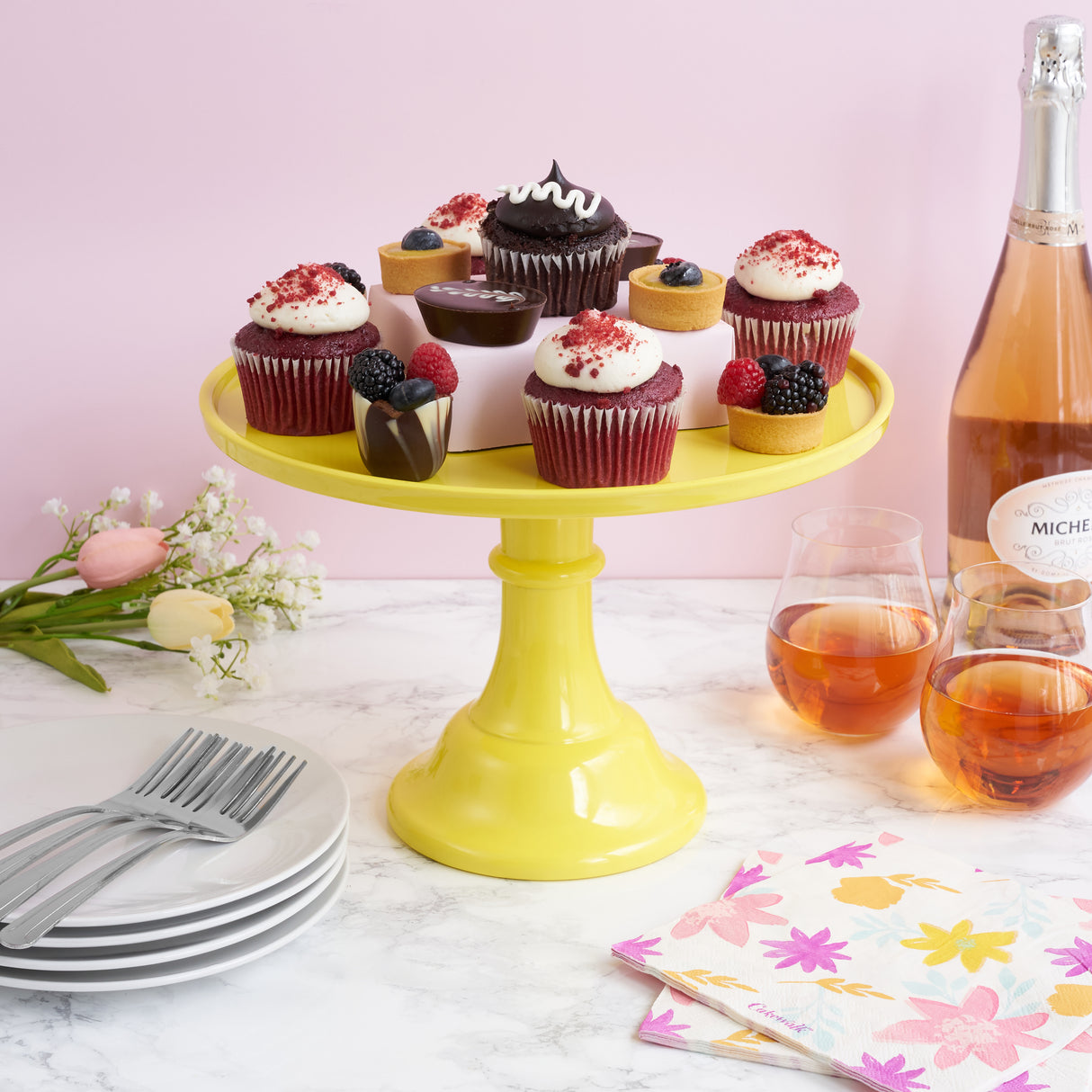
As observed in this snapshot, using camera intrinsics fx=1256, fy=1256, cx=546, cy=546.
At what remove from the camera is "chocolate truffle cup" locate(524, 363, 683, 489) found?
798 millimetres

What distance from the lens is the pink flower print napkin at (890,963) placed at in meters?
0.73

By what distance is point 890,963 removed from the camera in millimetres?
807

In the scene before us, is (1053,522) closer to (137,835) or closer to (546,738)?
(546,738)

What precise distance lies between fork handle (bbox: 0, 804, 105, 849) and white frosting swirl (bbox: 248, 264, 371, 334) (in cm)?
36

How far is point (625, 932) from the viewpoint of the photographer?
34.4 inches

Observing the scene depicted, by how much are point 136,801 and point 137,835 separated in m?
0.03

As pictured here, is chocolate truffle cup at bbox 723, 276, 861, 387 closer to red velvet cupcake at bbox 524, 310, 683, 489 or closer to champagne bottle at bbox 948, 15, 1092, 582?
red velvet cupcake at bbox 524, 310, 683, 489

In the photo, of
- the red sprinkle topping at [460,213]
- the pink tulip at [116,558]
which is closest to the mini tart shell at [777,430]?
the red sprinkle topping at [460,213]

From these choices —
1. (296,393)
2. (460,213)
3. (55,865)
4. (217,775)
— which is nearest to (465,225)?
(460,213)

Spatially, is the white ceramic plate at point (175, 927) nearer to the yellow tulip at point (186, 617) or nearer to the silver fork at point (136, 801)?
the silver fork at point (136, 801)

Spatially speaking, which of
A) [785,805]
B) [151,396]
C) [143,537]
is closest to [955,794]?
[785,805]

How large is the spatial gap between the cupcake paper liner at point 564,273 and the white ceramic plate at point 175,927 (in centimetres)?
44

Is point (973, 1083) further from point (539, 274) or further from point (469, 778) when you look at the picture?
point (539, 274)

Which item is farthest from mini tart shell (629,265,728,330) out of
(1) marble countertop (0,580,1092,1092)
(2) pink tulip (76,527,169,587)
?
(2) pink tulip (76,527,169,587)
